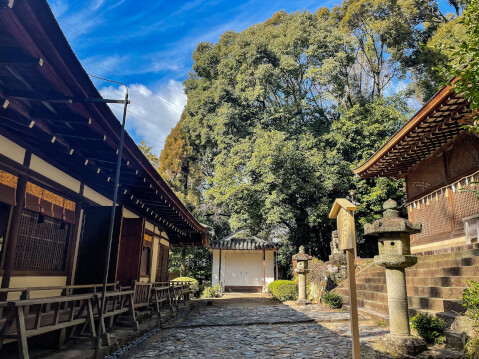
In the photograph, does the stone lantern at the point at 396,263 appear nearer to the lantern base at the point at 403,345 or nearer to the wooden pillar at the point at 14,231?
the lantern base at the point at 403,345

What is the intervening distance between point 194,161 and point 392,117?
1709 centimetres

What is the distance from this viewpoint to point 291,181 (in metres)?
20.2

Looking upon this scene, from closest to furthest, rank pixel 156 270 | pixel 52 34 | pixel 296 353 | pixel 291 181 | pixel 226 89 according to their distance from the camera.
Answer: pixel 52 34 → pixel 296 353 → pixel 156 270 → pixel 291 181 → pixel 226 89

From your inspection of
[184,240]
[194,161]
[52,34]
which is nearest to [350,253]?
[52,34]

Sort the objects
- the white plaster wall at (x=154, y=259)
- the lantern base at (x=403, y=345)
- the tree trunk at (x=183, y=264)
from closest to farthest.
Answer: the lantern base at (x=403, y=345), the white plaster wall at (x=154, y=259), the tree trunk at (x=183, y=264)

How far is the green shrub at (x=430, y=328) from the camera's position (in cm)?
516

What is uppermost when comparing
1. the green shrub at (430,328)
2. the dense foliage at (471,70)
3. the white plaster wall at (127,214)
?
the dense foliage at (471,70)

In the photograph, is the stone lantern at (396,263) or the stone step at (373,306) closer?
the stone lantern at (396,263)

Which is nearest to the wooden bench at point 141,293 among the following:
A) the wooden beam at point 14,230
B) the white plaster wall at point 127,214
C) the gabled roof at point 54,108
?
the white plaster wall at point 127,214

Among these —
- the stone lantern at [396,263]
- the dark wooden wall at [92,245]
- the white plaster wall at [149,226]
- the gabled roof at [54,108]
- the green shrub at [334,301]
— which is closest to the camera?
the gabled roof at [54,108]

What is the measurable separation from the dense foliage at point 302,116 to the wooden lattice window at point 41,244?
47.5 ft

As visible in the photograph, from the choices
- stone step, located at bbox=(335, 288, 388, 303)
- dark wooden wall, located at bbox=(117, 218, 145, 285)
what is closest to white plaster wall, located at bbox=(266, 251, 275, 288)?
stone step, located at bbox=(335, 288, 388, 303)

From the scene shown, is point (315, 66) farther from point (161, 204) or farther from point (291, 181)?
point (161, 204)

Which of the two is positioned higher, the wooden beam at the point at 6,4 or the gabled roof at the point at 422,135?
the gabled roof at the point at 422,135
